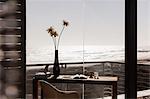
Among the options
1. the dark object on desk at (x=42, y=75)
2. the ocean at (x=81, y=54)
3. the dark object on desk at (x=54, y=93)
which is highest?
the ocean at (x=81, y=54)

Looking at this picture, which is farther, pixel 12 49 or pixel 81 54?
pixel 81 54

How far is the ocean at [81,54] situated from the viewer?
355 centimetres

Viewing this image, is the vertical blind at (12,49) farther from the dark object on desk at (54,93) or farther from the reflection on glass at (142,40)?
the reflection on glass at (142,40)

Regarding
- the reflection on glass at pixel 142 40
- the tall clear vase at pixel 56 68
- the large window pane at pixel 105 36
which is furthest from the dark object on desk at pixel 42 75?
the reflection on glass at pixel 142 40

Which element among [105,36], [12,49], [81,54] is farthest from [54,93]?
[105,36]

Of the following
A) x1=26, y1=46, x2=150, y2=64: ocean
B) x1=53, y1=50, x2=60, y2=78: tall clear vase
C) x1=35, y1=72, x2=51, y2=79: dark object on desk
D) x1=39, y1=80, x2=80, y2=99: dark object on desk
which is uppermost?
x1=26, y1=46, x2=150, y2=64: ocean

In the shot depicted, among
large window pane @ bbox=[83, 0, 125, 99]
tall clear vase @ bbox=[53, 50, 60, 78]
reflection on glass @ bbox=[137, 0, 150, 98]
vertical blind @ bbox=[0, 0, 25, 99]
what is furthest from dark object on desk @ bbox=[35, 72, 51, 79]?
reflection on glass @ bbox=[137, 0, 150, 98]

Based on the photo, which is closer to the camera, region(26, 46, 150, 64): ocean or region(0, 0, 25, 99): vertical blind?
region(0, 0, 25, 99): vertical blind

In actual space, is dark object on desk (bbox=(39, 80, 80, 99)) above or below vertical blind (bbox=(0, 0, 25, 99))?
below

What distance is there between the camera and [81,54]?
3.70 metres

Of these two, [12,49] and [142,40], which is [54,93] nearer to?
[12,49]

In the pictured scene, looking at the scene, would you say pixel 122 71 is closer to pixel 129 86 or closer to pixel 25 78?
pixel 129 86

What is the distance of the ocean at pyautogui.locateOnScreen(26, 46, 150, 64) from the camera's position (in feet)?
11.7

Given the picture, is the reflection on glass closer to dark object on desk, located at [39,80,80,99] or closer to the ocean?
the ocean
